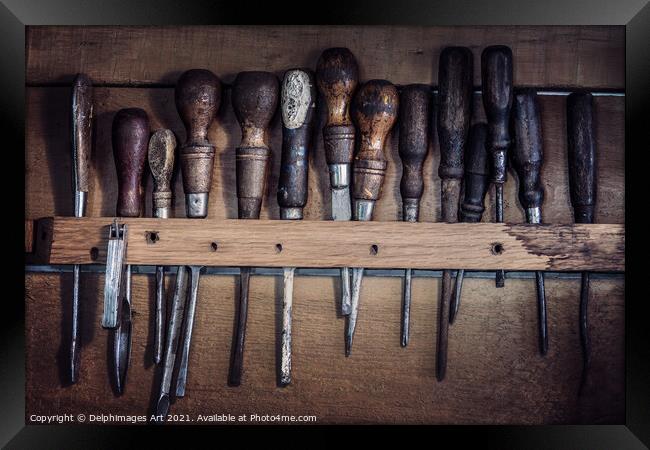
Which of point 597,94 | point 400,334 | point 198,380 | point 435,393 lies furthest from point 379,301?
point 597,94

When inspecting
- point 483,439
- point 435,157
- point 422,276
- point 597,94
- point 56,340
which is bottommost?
point 483,439

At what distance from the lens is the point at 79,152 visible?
3.30 ft

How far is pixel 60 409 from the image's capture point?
1041 millimetres

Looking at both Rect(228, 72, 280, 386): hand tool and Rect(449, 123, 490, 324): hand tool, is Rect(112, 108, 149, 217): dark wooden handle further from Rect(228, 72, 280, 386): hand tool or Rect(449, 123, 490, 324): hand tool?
Rect(449, 123, 490, 324): hand tool

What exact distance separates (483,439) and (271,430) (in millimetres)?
327

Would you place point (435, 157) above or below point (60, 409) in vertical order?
above

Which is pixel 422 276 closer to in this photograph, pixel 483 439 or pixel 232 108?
pixel 483 439

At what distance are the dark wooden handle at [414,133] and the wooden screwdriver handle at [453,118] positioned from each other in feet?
0.08

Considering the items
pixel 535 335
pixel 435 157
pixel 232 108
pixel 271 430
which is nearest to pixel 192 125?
pixel 232 108

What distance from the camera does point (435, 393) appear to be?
1030 millimetres

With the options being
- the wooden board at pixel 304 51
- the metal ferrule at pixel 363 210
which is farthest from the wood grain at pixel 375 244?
the wooden board at pixel 304 51

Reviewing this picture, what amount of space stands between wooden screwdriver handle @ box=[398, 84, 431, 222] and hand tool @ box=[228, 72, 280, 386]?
205mm

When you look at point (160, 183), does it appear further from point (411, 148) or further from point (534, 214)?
point (534, 214)

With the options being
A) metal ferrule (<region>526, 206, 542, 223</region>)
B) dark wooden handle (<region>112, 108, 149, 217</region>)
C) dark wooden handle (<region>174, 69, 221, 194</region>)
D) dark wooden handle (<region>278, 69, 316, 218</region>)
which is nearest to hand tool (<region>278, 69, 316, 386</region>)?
dark wooden handle (<region>278, 69, 316, 218</region>)
